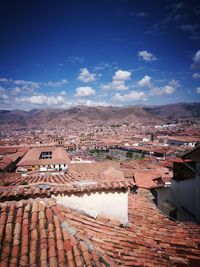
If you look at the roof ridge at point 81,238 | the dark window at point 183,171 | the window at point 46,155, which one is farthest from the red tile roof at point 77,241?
the window at point 46,155

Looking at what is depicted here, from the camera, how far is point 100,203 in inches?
263

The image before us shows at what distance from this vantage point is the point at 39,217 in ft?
15.9

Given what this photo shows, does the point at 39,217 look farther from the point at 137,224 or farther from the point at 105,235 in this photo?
the point at 137,224

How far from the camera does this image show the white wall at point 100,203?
6.50m

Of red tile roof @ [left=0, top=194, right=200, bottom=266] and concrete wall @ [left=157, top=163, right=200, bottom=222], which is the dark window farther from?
red tile roof @ [left=0, top=194, right=200, bottom=266]

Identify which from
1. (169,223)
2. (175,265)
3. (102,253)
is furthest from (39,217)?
(169,223)

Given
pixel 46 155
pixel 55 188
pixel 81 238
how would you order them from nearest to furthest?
pixel 81 238
pixel 55 188
pixel 46 155

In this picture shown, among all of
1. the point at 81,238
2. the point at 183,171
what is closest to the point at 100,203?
the point at 81,238

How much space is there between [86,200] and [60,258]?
2.79 metres

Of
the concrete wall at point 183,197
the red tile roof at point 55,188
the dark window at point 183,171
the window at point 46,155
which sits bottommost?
the window at point 46,155

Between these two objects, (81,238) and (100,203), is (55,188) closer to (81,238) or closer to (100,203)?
(100,203)

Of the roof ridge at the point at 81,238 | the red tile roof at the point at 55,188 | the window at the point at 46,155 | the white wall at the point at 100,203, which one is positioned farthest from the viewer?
the window at the point at 46,155

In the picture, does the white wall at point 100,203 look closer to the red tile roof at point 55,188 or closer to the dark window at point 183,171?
the red tile roof at point 55,188

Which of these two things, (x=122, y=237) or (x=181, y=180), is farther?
(x=181, y=180)
